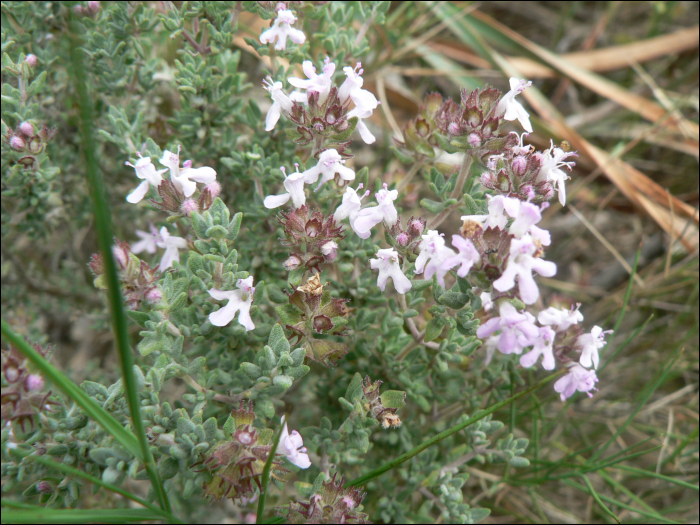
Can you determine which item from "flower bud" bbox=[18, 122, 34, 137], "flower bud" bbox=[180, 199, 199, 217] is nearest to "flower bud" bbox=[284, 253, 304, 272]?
"flower bud" bbox=[180, 199, 199, 217]

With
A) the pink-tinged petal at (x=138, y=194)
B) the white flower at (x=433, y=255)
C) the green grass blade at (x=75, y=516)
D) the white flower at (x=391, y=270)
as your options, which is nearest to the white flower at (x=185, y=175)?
the pink-tinged petal at (x=138, y=194)

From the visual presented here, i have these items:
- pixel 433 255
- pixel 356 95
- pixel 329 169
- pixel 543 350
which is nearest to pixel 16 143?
pixel 329 169

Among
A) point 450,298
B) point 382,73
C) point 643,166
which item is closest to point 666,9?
point 643,166

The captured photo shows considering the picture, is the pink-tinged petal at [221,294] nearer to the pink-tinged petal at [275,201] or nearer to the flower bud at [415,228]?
the pink-tinged petal at [275,201]

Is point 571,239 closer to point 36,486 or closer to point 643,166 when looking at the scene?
point 643,166

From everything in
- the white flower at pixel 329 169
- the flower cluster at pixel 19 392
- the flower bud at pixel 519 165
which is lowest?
the flower cluster at pixel 19 392

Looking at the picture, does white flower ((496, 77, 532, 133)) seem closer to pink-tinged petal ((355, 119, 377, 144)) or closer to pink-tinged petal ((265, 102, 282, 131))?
pink-tinged petal ((355, 119, 377, 144))
